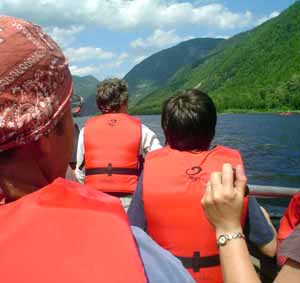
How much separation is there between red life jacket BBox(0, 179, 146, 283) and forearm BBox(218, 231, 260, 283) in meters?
0.52

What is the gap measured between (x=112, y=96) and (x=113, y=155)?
1.91ft

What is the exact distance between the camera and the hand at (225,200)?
57.0 inches

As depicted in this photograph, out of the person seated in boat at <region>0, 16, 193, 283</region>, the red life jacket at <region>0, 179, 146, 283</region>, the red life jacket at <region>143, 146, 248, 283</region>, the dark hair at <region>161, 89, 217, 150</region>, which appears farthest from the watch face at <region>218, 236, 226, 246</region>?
the dark hair at <region>161, 89, 217, 150</region>

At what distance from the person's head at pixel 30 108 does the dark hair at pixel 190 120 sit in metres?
1.43

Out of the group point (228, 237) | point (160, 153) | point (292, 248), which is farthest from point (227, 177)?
point (160, 153)

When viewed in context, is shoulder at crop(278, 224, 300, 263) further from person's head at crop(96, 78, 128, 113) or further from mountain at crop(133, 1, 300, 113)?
mountain at crop(133, 1, 300, 113)

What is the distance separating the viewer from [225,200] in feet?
4.75

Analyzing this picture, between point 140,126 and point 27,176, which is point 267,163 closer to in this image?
point 140,126

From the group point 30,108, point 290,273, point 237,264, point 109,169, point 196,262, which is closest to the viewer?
point 30,108

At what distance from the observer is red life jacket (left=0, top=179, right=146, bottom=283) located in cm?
92

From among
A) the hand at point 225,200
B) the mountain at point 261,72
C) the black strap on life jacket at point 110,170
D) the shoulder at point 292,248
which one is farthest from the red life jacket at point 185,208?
the mountain at point 261,72

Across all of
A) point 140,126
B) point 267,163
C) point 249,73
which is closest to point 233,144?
point 267,163

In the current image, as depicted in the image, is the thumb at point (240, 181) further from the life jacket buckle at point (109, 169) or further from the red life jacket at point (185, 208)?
the life jacket buckle at point (109, 169)

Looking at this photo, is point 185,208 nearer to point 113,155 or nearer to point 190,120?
point 190,120
